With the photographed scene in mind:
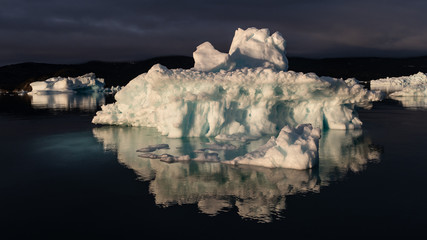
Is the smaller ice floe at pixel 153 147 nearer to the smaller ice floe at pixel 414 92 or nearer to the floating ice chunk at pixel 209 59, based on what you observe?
the floating ice chunk at pixel 209 59

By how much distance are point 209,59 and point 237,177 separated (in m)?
14.0

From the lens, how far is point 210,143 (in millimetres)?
→ 22609

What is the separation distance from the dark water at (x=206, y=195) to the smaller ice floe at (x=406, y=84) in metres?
60.0

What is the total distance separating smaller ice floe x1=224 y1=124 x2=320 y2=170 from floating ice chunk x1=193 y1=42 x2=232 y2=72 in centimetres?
1050

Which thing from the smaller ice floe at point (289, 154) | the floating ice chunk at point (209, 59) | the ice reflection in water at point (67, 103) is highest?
the floating ice chunk at point (209, 59)

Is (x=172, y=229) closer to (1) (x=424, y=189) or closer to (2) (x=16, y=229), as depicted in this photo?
A: (2) (x=16, y=229)

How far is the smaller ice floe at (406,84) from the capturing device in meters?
75.5

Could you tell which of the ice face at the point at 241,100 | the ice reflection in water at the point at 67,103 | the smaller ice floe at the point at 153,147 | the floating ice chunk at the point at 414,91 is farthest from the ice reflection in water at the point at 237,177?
the floating ice chunk at the point at 414,91

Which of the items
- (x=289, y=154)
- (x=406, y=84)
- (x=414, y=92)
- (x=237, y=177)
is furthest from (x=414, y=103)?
(x=237, y=177)

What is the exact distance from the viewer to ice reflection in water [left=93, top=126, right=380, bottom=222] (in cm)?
1261

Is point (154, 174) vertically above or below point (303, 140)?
below

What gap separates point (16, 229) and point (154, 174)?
627cm

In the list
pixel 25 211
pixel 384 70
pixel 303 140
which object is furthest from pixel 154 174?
pixel 384 70

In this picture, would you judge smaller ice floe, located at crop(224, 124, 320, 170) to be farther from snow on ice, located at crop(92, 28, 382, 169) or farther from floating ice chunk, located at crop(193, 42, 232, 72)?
floating ice chunk, located at crop(193, 42, 232, 72)
